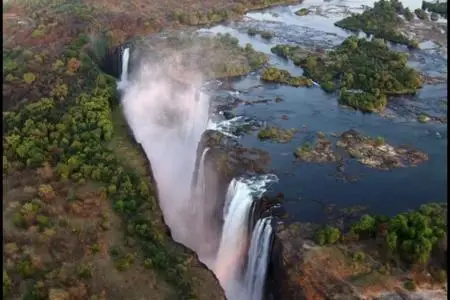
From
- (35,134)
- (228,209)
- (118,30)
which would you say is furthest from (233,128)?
(118,30)

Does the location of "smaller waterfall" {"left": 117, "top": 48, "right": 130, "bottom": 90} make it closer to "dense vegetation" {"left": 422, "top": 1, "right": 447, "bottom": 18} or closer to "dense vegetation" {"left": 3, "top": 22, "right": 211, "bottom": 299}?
"dense vegetation" {"left": 3, "top": 22, "right": 211, "bottom": 299}

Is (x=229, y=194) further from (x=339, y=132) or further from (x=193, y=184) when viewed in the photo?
(x=339, y=132)

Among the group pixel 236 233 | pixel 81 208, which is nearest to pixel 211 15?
pixel 81 208

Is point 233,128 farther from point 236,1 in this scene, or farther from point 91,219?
point 236,1

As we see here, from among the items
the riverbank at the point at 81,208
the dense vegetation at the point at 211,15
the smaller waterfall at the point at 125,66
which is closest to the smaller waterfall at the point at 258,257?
the riverbank at the point at 81,208

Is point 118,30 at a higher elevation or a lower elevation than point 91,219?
higher
